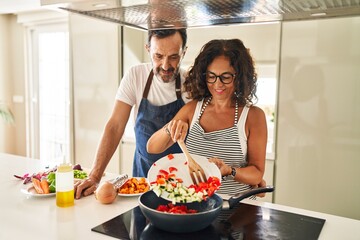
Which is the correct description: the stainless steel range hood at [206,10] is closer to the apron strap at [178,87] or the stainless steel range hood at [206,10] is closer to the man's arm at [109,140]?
the apron strap at [178,87]

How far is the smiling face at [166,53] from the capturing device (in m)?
1.54

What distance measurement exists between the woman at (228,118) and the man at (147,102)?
0.16 metres

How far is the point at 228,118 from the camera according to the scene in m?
1.49

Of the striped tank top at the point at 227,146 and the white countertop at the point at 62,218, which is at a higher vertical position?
the striped tank top at the point at 227,146

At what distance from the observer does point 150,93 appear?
1.81 m

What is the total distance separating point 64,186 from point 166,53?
73 centimetres

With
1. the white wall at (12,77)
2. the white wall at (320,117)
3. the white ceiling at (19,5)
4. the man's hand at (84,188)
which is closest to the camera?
the man's hand at (84,188)

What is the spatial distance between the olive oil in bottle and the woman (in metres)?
0.42

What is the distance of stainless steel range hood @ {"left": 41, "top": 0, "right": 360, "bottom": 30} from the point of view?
0.99 metres

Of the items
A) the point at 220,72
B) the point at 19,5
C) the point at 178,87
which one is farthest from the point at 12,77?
the point at 220,72

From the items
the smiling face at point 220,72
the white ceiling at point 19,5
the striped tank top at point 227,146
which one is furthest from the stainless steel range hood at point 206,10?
the white ceiling at point 19,5

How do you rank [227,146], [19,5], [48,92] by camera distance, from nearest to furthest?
[227,146]
[19,5]
[48,92]

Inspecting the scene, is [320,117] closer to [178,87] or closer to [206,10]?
[178,87]

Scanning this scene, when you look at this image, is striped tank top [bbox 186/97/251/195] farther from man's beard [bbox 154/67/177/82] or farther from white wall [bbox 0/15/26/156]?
white wall [bbox 0/15/26/156]
